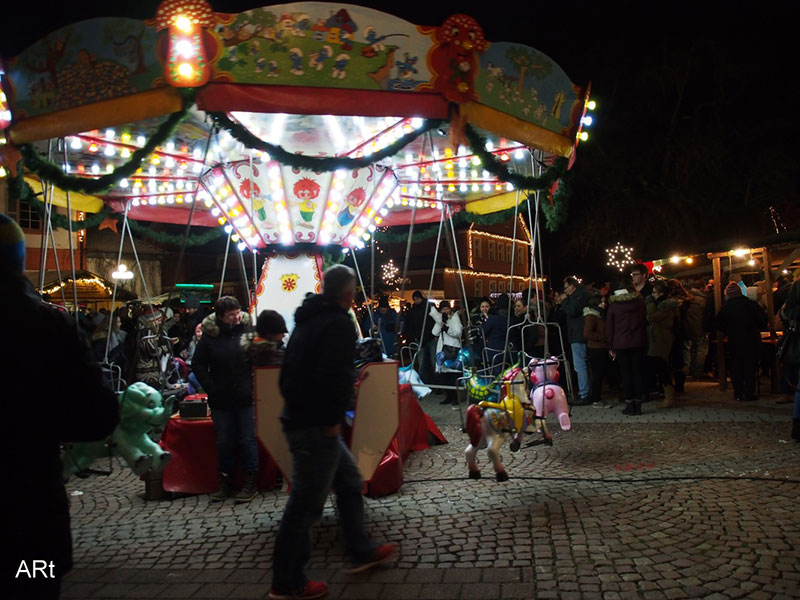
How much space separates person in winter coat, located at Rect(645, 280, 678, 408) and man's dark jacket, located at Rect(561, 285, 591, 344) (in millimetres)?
929

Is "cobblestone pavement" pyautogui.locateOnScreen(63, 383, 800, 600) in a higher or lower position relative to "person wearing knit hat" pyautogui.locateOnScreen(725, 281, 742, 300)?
lower

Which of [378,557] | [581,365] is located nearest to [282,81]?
[378,557]

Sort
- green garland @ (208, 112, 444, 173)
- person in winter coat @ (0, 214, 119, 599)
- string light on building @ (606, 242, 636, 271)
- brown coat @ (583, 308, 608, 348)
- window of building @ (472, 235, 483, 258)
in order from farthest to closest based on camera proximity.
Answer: window of building @ (472, 235, 483, 258) < string light on building @ (606, 242, 636, 271) < brown coat @ (583, 308, 608, 348) < green garland @ (208, 112, 444, 173) < person in winter coat @ (0, 214, 119, 599)

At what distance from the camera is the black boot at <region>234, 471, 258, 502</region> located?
5.50 metres

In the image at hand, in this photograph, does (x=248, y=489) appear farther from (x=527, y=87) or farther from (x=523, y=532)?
(x=527, y=87)

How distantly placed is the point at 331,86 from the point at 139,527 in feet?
12.0

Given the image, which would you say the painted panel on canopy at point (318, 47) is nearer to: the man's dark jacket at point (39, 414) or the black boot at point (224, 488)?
the black boot at point (224, 488)

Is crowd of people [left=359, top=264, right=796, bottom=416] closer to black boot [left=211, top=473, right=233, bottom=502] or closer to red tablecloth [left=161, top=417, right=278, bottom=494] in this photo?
red tablecloth [left=161, top=417, right=278, bottom=494]

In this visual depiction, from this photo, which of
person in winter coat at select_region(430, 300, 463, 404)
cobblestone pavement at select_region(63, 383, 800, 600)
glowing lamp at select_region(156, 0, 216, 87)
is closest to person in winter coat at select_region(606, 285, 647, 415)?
cobblestone pavement at select_region(63, 383, 800, 600)

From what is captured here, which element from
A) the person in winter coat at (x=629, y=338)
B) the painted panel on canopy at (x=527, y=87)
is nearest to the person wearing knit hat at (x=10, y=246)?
the painted panel on canopy at (x=527, y=87)

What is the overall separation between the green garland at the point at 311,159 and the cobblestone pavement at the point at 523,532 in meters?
2.85

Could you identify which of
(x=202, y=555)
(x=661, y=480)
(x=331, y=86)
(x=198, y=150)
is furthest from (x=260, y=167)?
(x=661, y=480)

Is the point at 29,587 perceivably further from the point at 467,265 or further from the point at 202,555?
the point at 467,265

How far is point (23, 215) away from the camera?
26.7m
